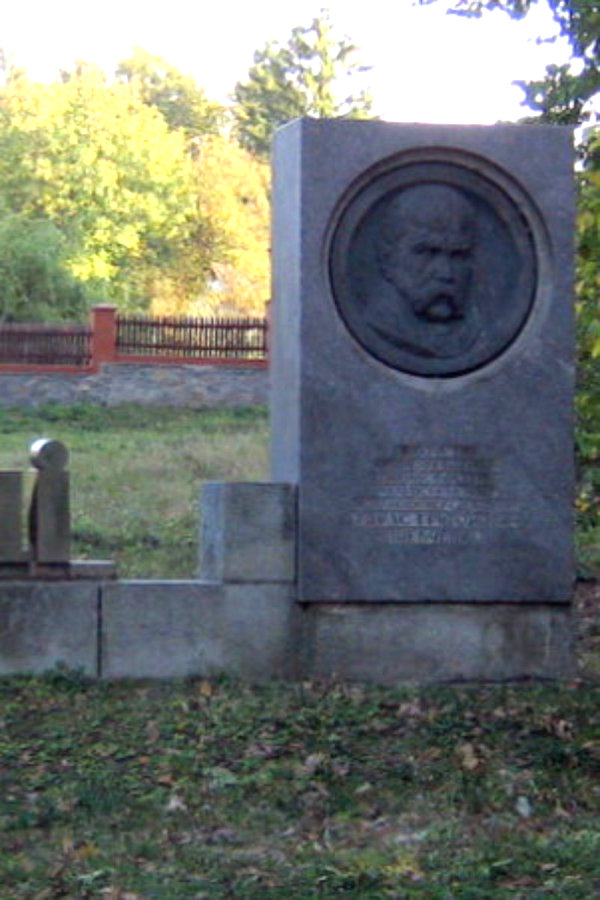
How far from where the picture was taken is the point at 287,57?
73.8 metres

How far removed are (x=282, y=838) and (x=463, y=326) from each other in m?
3.14

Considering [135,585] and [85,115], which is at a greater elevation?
[85,115]

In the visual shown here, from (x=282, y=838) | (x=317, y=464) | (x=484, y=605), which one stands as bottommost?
(x=282, y=838)

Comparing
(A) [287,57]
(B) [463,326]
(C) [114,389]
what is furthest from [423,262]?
(A) [287,57]

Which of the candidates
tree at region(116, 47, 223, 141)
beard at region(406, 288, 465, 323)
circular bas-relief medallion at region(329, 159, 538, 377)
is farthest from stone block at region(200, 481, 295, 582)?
tree at region(116, 47, 223, 141)

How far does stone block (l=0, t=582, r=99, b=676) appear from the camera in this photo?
9711 mm

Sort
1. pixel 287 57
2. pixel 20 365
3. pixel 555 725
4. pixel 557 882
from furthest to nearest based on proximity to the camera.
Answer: pixel 287 57
pixel 20 365
pixel 555 725
pixel 557 882

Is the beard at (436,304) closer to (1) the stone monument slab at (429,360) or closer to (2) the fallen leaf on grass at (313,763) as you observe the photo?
(1) the stone monument slab at (429,360)

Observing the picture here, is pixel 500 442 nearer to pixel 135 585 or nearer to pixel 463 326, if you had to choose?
A: pixel 463 326

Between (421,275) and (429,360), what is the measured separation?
1.40 feet

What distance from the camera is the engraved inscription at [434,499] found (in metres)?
9.91

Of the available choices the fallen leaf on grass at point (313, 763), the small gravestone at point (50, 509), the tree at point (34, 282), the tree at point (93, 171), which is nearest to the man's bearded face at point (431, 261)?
the small gravestone at point (50, 509)

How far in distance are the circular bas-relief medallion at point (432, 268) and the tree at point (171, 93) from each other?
61.5m

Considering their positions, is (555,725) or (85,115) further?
(85,115)
